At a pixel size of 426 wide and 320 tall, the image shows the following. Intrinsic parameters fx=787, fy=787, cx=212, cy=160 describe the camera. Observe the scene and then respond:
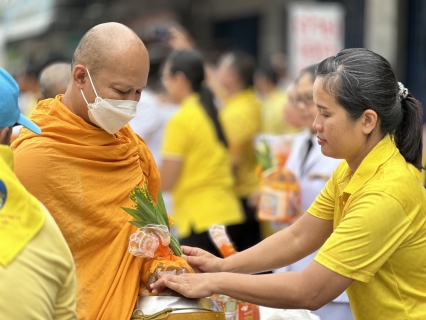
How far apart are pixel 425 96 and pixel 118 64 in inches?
349

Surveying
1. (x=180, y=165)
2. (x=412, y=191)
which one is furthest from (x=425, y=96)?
(x=412, y=191)

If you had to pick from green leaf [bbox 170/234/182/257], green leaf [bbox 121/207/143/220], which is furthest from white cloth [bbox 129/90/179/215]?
green leaf [bbox 121/207/143/220]

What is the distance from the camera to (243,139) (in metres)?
8.02

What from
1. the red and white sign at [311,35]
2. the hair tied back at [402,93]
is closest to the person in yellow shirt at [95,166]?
the hair tied back at [402,93]

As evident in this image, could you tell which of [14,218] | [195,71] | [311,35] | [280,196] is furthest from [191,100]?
[14,218]

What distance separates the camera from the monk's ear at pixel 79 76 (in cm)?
323

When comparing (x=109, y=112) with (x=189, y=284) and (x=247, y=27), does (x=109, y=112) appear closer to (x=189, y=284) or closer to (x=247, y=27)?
(x=189, y=284)

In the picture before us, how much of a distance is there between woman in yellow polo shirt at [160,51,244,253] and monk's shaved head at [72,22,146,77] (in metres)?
3.41

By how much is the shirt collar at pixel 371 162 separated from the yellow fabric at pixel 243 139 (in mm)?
4751

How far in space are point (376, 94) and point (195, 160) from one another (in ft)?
12.9

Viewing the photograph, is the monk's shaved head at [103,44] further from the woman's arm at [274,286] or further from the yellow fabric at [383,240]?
the yellow fabric at [383,240]

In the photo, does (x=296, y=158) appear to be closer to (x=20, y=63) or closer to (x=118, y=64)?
(x=118, y=64)

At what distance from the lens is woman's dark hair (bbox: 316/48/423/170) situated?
9.65 feet

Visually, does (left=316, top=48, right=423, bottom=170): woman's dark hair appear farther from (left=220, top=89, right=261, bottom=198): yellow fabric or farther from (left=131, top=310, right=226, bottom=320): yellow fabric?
(left=220, top=89, right=261, bottom=198): yellow fabric
